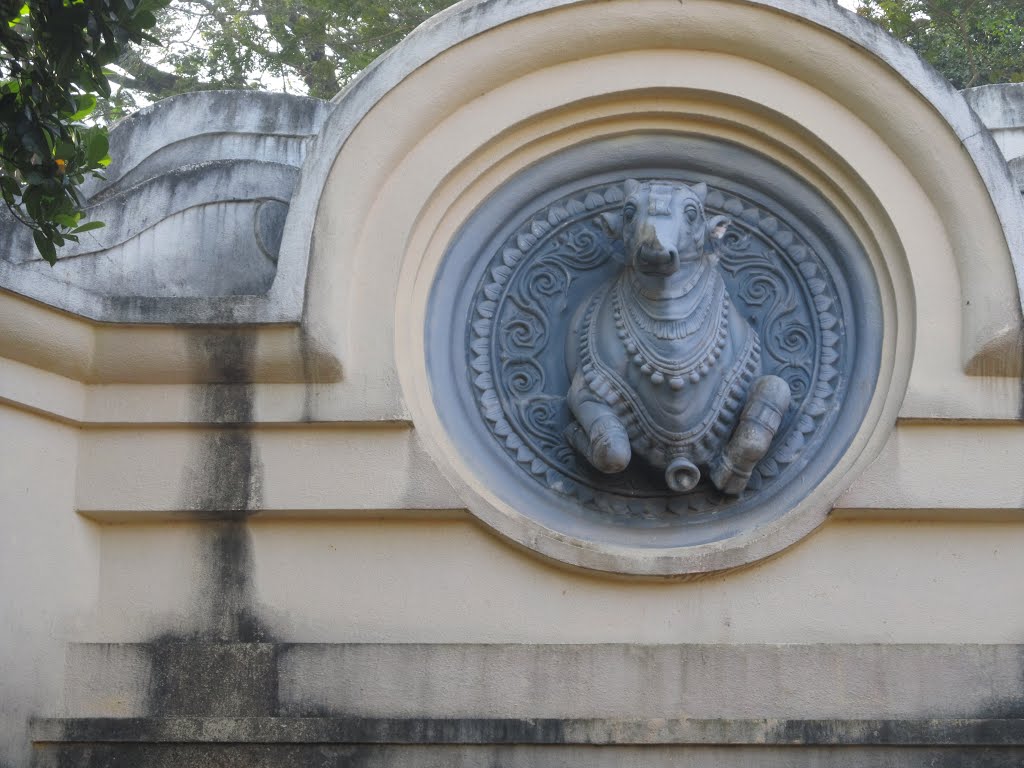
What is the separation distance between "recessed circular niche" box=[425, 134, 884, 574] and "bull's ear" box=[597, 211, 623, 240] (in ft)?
0.14

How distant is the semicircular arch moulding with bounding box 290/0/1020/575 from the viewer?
24.7 feet

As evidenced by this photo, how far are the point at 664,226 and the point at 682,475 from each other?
112 centimetres

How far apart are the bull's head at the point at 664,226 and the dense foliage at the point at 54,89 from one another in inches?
93.4

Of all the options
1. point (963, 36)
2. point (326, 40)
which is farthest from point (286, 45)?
point (963, 36)

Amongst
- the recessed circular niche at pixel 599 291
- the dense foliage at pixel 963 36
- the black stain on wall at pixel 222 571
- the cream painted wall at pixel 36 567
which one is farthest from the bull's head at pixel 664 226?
the dense foliage at pixel 963 36

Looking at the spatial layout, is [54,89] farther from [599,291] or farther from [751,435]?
[751,435]

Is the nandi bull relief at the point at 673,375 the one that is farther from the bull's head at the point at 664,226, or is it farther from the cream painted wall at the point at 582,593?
the cream painted wall at the point at 582,593

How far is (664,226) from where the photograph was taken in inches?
296

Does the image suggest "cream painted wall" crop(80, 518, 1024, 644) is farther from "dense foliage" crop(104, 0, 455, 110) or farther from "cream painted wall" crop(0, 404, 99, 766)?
"dense foliage" crop(104, 0, 455, 110)

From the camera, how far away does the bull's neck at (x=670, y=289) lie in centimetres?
761

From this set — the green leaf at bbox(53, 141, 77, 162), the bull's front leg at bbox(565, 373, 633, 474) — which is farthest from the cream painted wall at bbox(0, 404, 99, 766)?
the bull's front leg at bbox(565, 373, 633, 474)

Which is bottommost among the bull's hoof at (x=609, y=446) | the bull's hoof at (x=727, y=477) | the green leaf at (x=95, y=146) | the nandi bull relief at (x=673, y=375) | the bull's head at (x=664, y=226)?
the bull's hoof at (x=727, y=477)

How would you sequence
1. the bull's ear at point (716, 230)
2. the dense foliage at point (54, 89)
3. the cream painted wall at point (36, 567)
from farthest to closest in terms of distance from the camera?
the bull's ear at point (716, 230), the cream painted wall at point (36, 567), the dense foliage at point (54, 89)

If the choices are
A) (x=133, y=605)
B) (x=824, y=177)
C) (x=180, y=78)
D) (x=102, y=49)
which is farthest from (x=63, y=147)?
(x=180, y=78)
